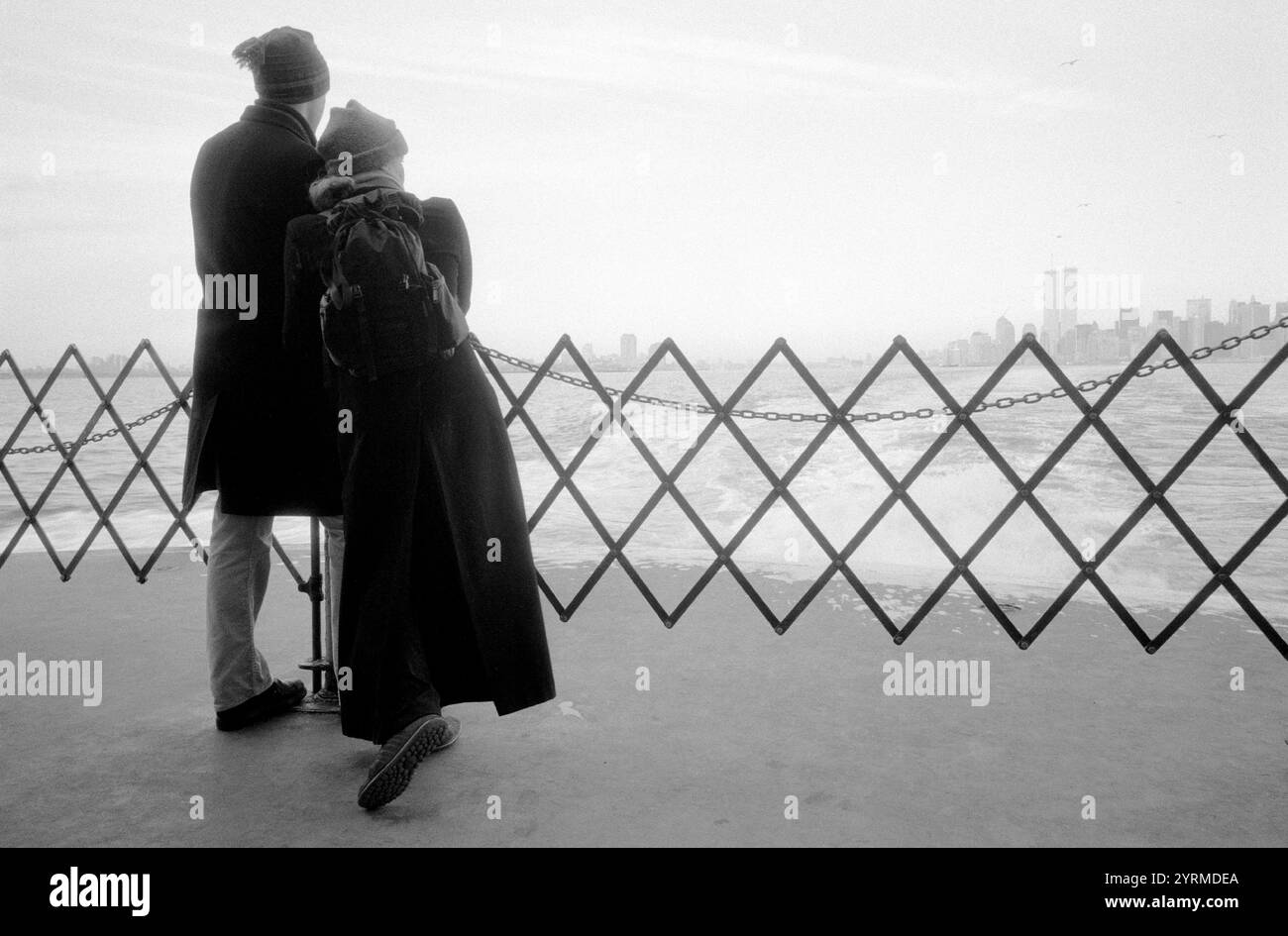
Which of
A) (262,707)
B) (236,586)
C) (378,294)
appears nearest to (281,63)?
(378,294)

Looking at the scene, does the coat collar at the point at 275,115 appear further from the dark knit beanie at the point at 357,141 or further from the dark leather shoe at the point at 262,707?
the dark leather shoe at the point at 262,707

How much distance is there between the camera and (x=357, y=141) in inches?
99.1

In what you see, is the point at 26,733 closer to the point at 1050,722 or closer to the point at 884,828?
the point at 884,828

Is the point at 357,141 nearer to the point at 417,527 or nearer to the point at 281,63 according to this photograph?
the point at 281,63

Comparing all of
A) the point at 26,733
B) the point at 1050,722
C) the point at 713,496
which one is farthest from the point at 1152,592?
the point at 713,496

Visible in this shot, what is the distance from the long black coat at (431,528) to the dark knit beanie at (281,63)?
52 cm

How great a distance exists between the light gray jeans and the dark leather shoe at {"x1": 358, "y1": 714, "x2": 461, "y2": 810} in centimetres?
50

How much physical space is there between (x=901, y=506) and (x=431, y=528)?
22.7 ft

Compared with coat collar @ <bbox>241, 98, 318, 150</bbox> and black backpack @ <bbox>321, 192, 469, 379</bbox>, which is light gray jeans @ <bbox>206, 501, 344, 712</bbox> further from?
coat collar @ <bbox>241, 98, 318, 150</bbox>

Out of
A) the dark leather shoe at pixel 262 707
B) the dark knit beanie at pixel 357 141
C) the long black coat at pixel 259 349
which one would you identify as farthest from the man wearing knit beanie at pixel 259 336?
the dark leather shoe at pixel 262 707

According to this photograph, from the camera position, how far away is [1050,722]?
9.80 feet

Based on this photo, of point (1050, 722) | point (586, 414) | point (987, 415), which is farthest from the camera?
point (586, 414)

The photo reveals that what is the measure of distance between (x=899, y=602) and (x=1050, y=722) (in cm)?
150

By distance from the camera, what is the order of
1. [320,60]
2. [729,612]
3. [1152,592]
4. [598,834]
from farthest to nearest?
[1152,592], [729,612], [320,60], [598,834]
